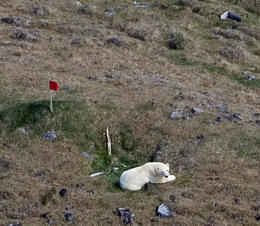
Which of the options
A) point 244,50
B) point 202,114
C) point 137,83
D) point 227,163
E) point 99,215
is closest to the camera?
point 99,215

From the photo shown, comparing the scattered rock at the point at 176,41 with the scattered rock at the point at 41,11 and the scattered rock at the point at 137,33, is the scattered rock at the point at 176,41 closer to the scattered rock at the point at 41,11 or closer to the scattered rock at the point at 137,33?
the scattered rock at the point at 137,33

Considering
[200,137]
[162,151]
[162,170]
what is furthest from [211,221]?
[200,137]

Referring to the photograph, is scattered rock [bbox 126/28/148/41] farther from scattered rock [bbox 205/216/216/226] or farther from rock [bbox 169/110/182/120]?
scattered rock [bbox 205/216/216/226]

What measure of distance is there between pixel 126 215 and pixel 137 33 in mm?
18693

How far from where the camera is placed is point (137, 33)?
102 feet

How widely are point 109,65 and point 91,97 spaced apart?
5.49m

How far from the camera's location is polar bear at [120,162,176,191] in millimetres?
15883

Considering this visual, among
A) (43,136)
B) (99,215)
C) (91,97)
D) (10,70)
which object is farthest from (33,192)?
(10,70)

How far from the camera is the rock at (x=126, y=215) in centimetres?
1420

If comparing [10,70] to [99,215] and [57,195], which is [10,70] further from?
[99,215]

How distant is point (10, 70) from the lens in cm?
2422

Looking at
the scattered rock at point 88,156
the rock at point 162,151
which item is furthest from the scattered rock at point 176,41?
the scattered rock at point 88,156

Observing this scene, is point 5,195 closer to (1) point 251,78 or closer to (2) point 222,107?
(2) point 222,107

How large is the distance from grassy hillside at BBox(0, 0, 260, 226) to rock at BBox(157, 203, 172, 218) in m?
0.16
